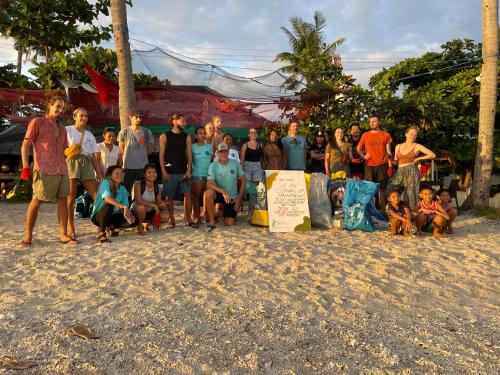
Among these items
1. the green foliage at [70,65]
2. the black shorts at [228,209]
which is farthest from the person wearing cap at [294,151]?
the green foliage at [70,65]

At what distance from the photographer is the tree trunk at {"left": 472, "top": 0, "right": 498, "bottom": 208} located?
26.2ft

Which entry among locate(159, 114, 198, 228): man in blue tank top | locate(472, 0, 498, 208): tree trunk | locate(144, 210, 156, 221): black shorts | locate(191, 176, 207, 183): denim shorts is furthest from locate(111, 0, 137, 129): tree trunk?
locate(472, 0, 498, 208): tree trunk

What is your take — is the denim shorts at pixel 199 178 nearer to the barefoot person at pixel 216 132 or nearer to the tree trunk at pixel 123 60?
the barefoot person at pixel 216 132

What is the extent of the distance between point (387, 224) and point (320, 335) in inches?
172

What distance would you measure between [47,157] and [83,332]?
8.71 ft

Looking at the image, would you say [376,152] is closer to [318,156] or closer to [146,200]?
[318,156]

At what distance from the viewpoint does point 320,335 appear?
257cm

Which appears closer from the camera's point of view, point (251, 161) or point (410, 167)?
point (410, 167)

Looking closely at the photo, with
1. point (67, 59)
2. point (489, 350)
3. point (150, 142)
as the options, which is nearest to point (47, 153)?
point (150, 142)

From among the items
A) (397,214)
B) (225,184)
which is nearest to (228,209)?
(225,184)

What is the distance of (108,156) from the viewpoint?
5.97 meters

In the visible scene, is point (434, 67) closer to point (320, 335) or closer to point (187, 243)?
point (187, 243)

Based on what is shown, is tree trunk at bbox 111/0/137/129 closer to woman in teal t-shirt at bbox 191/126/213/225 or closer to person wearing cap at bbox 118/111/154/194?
person wearing cap at bbox 118/111/154/194

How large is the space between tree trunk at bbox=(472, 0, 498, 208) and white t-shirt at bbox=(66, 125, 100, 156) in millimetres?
7172
